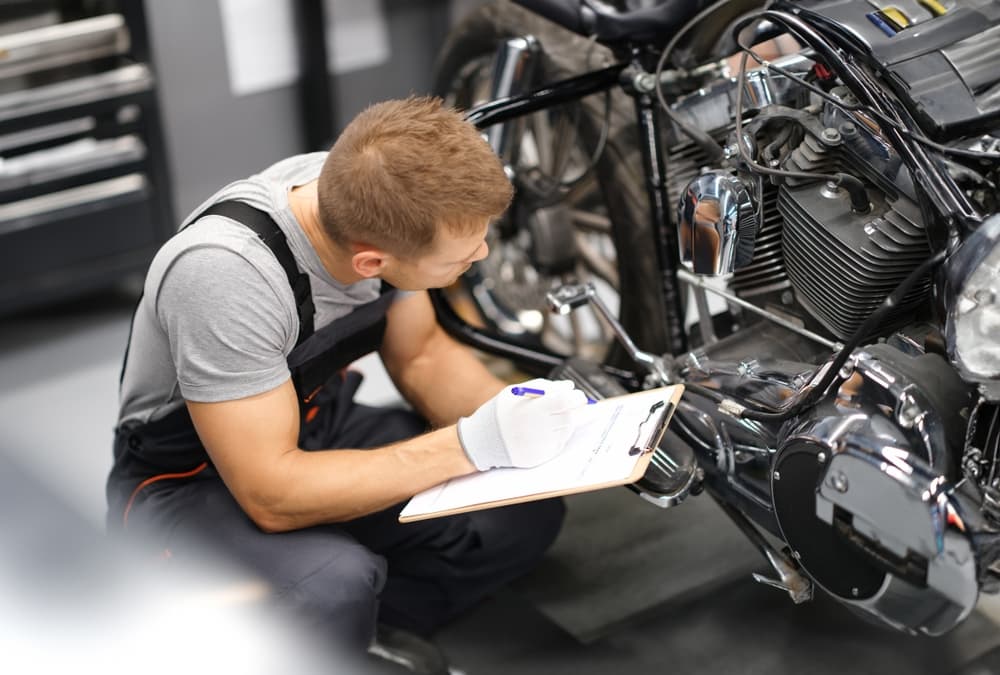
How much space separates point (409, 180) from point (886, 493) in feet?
2.30

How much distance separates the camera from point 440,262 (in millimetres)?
1625

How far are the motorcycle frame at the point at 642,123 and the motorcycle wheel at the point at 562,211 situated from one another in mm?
98

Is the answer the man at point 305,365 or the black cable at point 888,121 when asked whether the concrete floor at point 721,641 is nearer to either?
the man at point 305,365

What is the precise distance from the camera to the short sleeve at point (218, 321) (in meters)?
1.62

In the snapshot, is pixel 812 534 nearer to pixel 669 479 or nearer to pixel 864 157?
pixel 669 479

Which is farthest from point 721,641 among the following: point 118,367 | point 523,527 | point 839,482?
point 118,367

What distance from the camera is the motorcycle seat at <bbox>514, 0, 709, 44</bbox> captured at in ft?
6.43

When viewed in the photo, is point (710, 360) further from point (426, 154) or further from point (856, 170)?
point (426, 154)

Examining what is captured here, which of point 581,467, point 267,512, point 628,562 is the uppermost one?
point 581,467

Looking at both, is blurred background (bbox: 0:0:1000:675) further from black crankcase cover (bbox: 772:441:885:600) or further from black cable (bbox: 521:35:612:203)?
black cable (bbox: 521:35:612:203)

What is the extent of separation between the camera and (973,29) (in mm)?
1619

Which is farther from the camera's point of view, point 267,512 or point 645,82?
point 645,82

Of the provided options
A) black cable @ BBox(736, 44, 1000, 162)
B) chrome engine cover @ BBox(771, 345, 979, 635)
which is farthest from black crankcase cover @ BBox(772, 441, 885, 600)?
black cable @ BBox(736, 44, 1000, 162)

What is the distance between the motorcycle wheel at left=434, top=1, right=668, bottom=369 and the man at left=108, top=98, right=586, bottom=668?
1.62 feet
